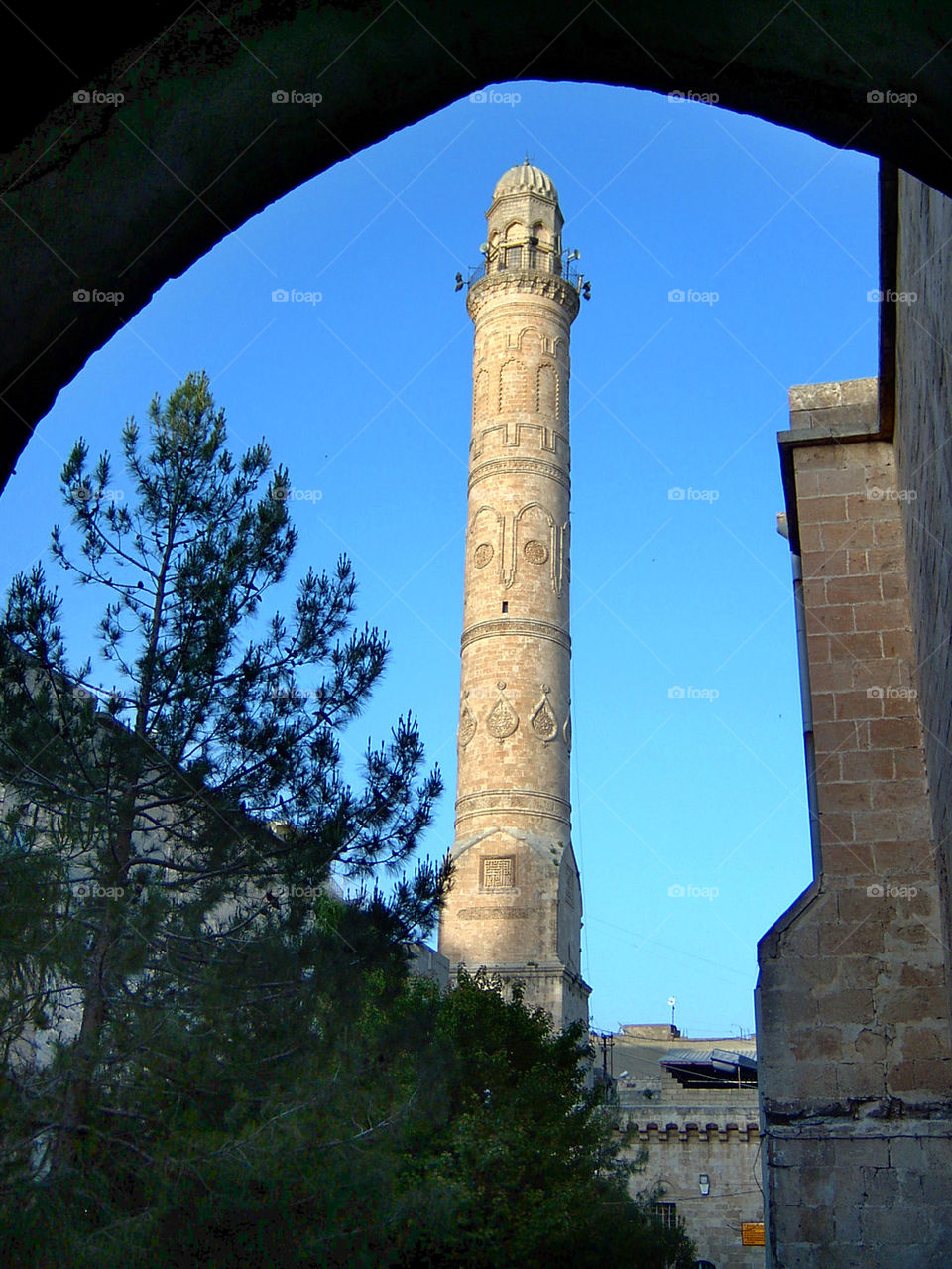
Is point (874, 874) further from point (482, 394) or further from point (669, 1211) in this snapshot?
point (482, 394)

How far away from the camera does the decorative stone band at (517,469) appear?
2252cm

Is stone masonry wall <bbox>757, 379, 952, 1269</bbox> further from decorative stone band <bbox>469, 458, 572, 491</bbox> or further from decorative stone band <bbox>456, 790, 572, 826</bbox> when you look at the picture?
decorative stone band <bbox>469, 458, 572, 491</bbox>

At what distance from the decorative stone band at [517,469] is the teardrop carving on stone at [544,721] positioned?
4244 millimetres

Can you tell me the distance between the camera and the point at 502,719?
20875mm

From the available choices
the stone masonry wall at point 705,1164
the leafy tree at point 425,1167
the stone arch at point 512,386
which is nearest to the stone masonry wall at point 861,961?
the leafy tree at point 425,1167

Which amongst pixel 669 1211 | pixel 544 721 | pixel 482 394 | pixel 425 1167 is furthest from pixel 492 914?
pixel 482 394

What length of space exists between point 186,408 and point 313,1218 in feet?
18.6

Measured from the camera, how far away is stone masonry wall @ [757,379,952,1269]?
575cm

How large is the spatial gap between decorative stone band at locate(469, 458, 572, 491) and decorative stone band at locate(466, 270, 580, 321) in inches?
145

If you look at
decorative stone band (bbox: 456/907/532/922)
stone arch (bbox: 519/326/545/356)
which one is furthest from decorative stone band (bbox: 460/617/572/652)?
stone arch (bbox: 519/326/545/356)

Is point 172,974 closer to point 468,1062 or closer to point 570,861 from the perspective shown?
point 468,1062

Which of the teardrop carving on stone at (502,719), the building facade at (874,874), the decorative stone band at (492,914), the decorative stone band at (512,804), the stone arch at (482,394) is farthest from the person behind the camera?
the stone arch at (482,394)

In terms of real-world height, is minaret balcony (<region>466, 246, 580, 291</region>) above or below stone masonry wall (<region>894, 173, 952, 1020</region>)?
above

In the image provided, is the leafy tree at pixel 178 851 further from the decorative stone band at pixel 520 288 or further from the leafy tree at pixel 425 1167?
the decorative stone band at pixel 520 288
